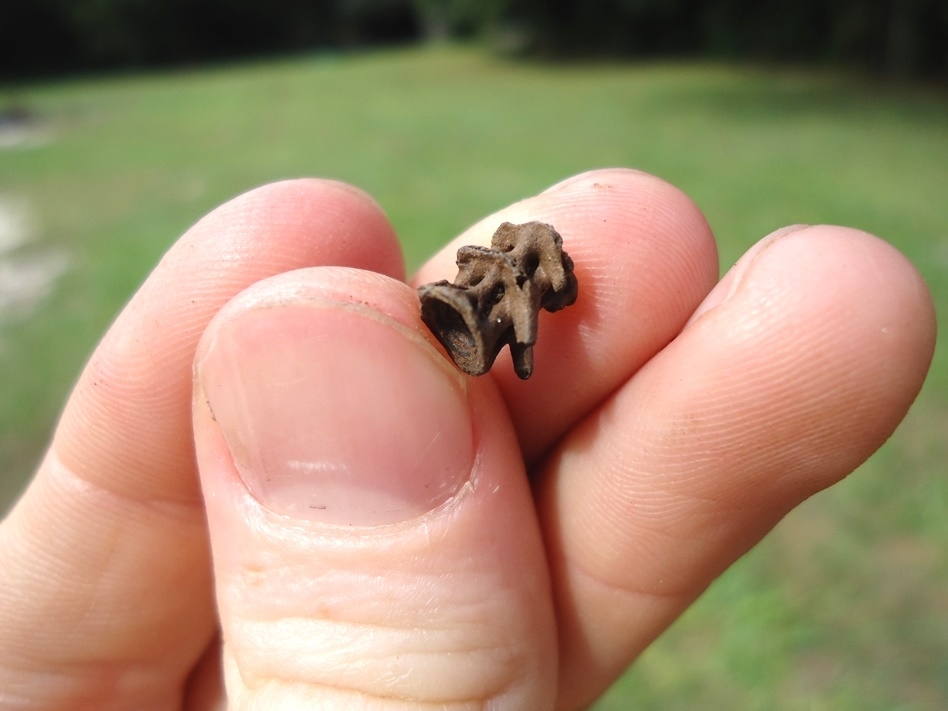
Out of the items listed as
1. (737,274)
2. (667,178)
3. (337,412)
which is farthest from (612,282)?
(667,178)

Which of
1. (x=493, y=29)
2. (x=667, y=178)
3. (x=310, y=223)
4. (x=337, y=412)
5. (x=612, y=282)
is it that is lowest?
(x=493, y=29)

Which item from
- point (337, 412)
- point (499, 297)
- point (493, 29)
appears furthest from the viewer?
point (493, 29)

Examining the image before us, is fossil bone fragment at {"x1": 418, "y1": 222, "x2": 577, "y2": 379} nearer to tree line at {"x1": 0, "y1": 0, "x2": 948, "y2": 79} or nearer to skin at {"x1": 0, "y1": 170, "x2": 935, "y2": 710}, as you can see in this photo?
skin at {"x1": 0, "y1": 170, "x2": 935, "y2": 710}

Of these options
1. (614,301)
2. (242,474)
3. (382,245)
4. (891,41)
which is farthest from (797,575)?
(891,41)

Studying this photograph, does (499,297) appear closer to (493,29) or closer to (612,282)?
(612,282)

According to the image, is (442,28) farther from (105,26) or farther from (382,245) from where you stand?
(382,245)

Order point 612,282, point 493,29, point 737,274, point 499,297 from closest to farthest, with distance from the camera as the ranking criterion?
point 499,297 → point 737,274 → point 612,282 → point 493,29

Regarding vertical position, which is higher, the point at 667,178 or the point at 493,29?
the point at 667,178

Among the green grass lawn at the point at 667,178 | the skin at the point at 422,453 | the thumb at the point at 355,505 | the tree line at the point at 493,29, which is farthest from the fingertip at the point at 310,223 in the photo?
the tree line at the point at 493,29
